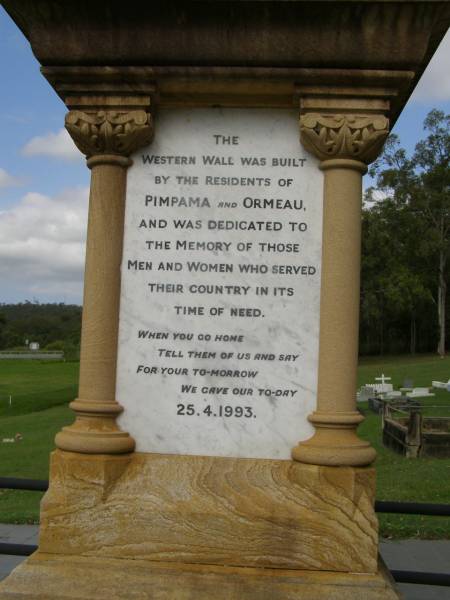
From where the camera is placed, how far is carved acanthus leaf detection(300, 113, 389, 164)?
3.43 m

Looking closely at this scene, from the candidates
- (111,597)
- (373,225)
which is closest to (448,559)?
(111,597)

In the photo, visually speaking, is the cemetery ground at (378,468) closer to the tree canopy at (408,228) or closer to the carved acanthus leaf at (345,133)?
the carved acanthus leaf at (345,133)

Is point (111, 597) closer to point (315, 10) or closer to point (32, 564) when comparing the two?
point (32, 564)

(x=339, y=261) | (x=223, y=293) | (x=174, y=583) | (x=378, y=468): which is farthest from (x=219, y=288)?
(x=378, y=468)

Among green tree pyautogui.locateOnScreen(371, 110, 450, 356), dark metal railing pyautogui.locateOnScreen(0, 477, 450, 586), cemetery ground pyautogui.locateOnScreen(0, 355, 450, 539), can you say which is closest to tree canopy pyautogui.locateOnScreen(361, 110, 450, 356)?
green tree pyautogui.locateOnScreen(371, 110, 450, 356)

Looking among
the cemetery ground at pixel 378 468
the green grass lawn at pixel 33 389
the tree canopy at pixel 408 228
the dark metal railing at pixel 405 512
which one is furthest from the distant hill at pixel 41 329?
the dark metal railing at pixel 405 512

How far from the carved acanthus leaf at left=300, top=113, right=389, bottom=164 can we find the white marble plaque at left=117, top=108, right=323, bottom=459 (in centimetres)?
15

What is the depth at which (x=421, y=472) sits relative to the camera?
1173 centimetres

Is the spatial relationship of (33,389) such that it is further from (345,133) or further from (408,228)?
(345,133)

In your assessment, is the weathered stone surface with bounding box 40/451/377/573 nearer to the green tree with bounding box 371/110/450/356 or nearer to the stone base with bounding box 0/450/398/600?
the stone base with bounding box 0/450/398/600

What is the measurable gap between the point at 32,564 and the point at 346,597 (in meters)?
1.44

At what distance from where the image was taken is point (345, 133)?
11.3 ft

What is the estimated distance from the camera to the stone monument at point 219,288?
326cm

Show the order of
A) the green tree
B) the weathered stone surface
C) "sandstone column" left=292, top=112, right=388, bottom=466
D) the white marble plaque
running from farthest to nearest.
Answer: the green tree
the white marble plaque
"sandstone column" left=292, top=112, right=388, bottom=466
the weathered stone surface
